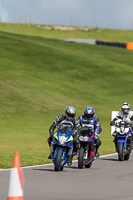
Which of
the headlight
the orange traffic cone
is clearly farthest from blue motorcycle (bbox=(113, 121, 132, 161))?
the orange traffic cone

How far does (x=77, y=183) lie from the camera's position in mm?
11758

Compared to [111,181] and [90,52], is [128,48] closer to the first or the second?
[90,52]

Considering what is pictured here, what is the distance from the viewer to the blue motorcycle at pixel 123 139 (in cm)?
1669

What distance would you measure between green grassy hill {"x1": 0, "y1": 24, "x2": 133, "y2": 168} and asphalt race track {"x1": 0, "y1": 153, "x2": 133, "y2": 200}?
2.23 m

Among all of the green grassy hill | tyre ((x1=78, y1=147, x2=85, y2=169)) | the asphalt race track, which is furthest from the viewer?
the green grassy hill

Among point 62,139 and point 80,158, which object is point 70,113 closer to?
point 62,139

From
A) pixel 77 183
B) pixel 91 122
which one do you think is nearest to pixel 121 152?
pixel 91 122

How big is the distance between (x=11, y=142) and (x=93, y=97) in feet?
76.0

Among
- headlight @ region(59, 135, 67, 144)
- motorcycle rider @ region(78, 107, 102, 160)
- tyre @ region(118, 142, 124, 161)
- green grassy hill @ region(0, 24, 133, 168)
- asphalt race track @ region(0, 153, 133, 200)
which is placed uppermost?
green grassy hill @ region(0, 24, 133, 168)

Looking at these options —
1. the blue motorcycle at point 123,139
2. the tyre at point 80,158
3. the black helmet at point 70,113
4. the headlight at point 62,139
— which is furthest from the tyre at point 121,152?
the headlight at point 62,139

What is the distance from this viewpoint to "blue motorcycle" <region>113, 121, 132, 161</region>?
16688 millimetres

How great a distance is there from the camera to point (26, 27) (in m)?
106

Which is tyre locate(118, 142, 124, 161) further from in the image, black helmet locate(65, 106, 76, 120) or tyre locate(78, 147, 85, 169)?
black helmet locate(65, 106, 76, 120)

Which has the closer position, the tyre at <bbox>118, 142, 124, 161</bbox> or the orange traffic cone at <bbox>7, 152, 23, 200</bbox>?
the orange traffic cone at <bbox>7, 152, 23, 200</bbox>
